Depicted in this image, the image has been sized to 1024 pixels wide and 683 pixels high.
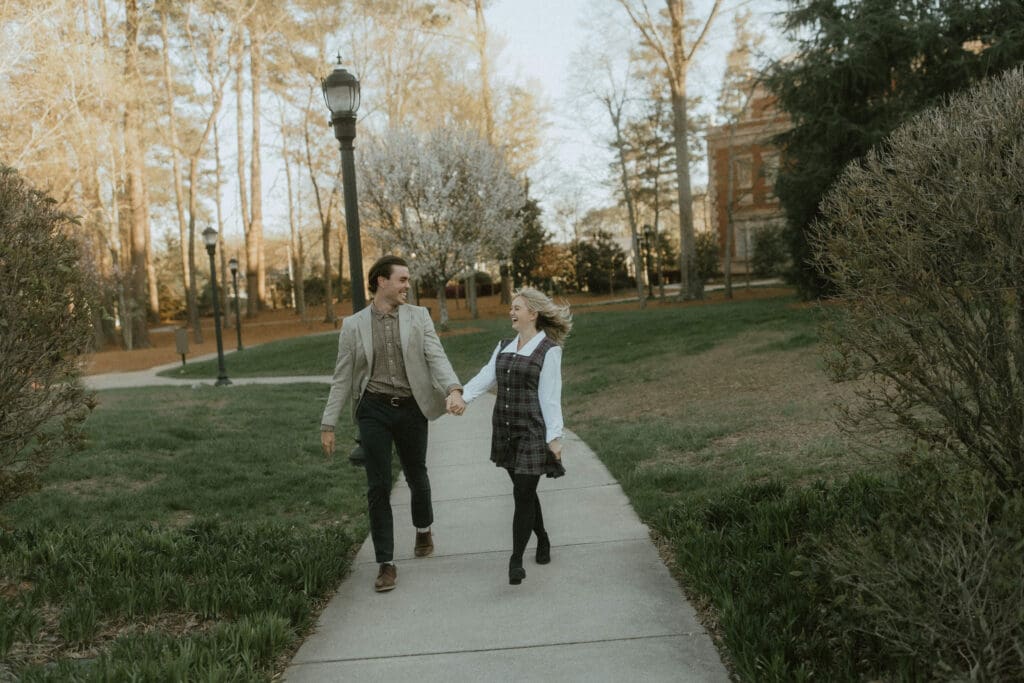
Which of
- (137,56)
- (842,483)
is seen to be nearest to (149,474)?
(842,483)

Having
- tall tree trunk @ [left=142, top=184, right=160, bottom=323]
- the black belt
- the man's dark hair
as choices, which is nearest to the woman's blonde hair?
the man's dark hair

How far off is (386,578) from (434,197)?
23504mm

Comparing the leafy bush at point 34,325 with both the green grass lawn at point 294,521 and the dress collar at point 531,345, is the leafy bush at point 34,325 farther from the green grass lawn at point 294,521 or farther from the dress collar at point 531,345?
the dress collar at point 531,345

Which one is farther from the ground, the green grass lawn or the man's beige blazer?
the man's beige blazer

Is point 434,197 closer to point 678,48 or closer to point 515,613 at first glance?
point 678,48

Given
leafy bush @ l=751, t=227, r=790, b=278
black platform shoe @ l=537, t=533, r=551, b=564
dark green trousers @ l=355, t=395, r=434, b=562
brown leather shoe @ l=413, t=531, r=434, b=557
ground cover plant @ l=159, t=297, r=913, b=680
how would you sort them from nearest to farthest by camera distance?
ground cover plant @ l=159, t=297, r=913, b=680
dark green trousers @ l=355, t=395, r=434, b=562
black platform shoe @ l=537, t=533, r=551, b=564
brown leather shoe @ l=413, t=531, r=434, b=557
leafy bush @ l=751, t=227, r=790, b=278

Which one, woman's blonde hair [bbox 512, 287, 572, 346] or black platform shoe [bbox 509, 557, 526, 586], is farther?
woman's blonde hair [bbox 512, 287, 572, 346]

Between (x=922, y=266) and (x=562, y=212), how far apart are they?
161ft

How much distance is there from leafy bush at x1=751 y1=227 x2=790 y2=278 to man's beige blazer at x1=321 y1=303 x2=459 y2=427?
1482 inches

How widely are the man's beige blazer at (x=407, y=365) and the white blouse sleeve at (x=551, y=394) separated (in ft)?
1.89

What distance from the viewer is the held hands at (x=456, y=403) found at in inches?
185

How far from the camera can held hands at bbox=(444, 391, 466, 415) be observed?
470 cm

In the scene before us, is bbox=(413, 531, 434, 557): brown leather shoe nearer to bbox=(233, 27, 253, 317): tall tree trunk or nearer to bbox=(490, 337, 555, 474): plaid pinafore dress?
bbox=(490, 337, 555, 474): plaid pinafore dress

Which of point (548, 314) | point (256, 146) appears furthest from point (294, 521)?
point (256, 146)
